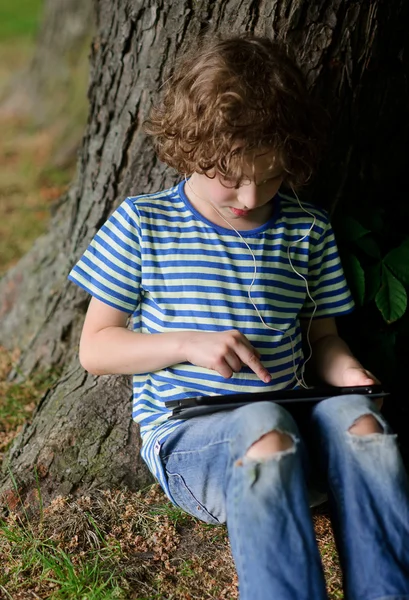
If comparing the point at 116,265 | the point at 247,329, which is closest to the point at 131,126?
the point at 116,265

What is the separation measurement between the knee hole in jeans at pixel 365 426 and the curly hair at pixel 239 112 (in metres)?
0.72

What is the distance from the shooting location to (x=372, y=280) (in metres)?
2.79

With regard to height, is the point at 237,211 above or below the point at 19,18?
above

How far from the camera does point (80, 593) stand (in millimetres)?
2105

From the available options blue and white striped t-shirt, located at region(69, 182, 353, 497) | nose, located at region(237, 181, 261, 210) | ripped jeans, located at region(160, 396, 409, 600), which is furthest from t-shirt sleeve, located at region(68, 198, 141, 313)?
ripped jeans, located at region(160, 396, 409, 600)

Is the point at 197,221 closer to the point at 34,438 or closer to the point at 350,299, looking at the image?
the point at 350,299

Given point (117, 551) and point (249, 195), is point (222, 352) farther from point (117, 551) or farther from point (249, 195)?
point (117, 551)

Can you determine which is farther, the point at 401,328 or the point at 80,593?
the point at 401,328

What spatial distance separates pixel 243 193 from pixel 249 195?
0.07 feet

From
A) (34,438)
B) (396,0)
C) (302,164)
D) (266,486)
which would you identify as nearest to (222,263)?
(302,164)

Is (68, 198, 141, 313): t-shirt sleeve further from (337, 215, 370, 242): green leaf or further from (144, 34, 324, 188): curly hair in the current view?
(337, 215, 370, 242): green leaf

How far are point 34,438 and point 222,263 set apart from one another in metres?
0.95

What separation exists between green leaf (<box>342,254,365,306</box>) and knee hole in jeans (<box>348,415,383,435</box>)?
806 millimetres

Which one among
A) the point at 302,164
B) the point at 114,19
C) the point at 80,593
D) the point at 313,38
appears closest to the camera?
the point at 80,593
